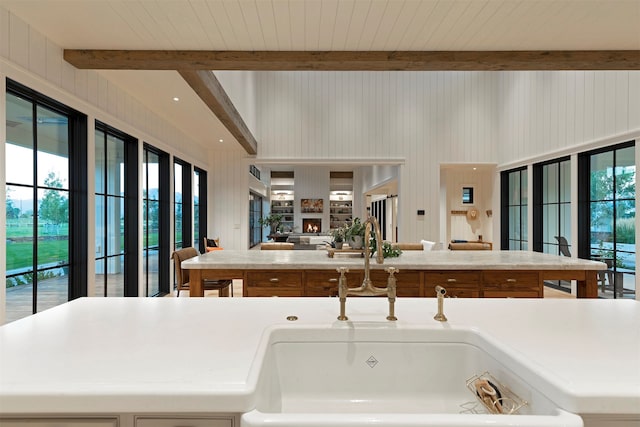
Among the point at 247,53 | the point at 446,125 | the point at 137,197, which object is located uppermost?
the point at 446,125

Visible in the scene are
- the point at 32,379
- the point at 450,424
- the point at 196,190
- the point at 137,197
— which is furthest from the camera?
the point at 196,190

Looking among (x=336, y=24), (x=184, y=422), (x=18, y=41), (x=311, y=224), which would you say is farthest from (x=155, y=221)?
(x=311, y=224)

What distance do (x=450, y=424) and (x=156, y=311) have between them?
107cm

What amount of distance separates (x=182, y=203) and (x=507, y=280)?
16.4 feet

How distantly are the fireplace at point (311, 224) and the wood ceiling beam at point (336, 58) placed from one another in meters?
11.8

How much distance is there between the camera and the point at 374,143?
713cm

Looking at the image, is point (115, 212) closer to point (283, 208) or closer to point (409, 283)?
point (409, 283)

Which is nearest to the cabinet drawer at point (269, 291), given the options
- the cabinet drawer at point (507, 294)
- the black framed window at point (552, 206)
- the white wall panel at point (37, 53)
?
the cabinet drawer at point (507, 294)

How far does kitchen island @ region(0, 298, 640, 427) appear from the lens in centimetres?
72

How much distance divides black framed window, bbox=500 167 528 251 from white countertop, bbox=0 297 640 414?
5.55 m

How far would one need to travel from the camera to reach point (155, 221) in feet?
16.3

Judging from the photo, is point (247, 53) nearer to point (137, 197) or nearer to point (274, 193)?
point (137, 197)

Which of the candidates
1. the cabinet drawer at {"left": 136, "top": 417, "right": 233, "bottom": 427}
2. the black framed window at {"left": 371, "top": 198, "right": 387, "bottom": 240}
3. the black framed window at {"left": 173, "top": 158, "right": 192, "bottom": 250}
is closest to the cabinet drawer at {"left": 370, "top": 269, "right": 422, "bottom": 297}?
the cabinet drawer at {"left": 136, "top": 417, "right": 233, "bottom": 427}

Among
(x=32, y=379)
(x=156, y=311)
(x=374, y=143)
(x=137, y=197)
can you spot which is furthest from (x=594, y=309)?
(x=374, y=143)
